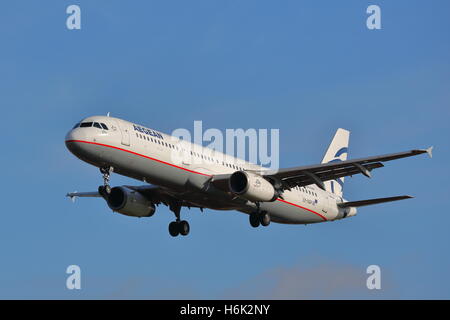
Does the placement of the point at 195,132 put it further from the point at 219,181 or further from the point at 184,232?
the point at 184,232

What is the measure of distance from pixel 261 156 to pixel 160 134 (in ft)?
28.1

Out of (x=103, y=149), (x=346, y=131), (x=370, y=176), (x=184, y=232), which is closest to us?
(x=103, y=149)

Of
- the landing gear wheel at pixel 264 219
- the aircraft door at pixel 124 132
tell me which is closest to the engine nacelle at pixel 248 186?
the landing gear wheel at pixel 264 219

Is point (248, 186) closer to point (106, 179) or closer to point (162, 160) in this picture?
point (162, 160)

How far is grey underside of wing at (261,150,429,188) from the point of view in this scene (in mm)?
47500

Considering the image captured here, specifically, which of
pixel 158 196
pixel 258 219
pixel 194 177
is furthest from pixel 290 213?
pixel 194 177

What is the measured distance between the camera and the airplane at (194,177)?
148 feet

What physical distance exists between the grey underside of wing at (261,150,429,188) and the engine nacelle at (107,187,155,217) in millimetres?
8007

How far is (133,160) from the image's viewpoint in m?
45.3

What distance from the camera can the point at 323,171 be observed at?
50094 mm

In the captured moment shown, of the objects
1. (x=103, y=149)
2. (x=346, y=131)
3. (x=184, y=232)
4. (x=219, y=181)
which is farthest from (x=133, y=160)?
(x=346, y=131)

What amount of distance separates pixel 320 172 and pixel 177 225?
10.3 metres

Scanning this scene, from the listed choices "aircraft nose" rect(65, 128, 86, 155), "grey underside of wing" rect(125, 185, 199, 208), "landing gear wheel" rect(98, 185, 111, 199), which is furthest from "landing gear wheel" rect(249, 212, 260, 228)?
"aircraft nose" rect(65, 128, 86, 155)

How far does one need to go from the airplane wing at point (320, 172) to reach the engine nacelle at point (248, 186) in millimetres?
1368
